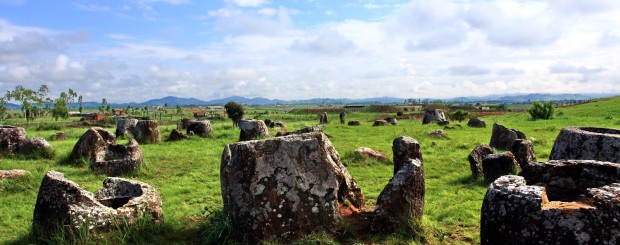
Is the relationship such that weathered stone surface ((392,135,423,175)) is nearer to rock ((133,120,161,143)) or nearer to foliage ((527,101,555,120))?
rock ((133,120,161,143))

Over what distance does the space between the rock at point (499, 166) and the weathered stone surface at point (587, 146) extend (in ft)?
11.0

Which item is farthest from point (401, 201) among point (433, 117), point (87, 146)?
point (433, 117)

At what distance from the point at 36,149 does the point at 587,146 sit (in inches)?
838

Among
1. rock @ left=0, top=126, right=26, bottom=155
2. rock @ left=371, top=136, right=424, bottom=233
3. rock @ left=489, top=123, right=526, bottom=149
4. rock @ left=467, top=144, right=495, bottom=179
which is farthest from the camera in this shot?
rock @ left=489, top=123, right=526, bottom=149

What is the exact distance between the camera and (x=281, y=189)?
8.08 m

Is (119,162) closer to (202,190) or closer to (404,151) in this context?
(202,190)

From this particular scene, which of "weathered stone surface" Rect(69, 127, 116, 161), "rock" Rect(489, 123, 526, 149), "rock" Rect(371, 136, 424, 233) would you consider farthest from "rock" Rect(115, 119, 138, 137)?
"rock" Rect(371, 136, 424, 233)

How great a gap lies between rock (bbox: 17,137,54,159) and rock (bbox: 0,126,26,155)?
80cm

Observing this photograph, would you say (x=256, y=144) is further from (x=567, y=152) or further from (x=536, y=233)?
(x=567, y=152)

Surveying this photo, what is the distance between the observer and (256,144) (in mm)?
8266

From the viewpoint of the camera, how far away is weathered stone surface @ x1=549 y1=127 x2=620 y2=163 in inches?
377

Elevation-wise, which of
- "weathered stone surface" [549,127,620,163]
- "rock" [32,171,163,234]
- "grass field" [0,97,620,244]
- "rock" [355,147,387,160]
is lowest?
"grass field" [0,97,620,244]

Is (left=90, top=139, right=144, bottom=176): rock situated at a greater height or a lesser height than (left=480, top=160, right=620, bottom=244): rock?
lesser

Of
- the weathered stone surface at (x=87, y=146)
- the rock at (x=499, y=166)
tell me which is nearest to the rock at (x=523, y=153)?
the rock at (x=499, y=166)
